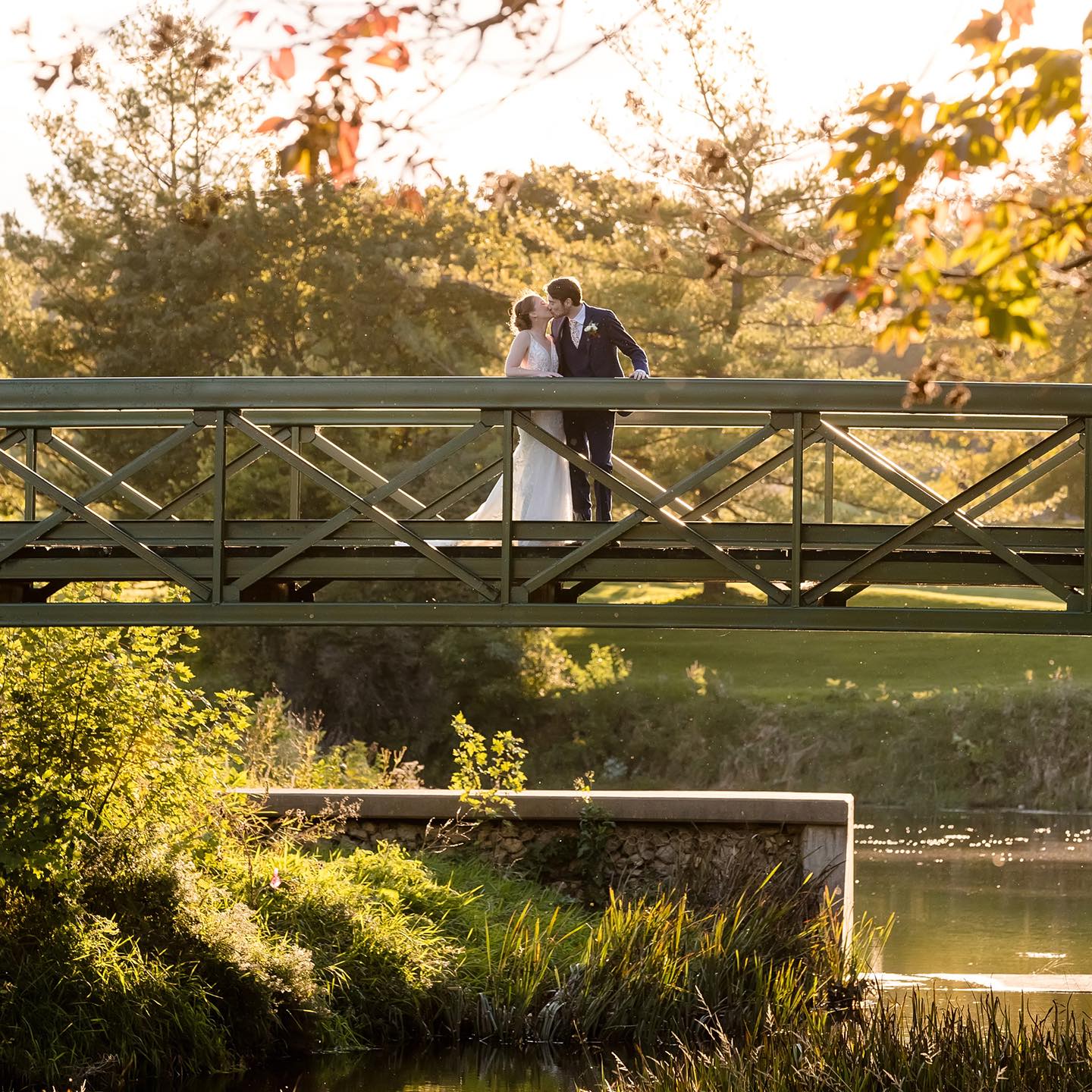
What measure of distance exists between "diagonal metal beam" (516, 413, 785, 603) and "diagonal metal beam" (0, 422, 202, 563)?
5.66ft

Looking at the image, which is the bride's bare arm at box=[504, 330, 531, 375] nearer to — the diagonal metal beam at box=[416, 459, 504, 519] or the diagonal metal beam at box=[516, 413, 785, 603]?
the diagonal metal beam at box=[416, 459, 504, 519]

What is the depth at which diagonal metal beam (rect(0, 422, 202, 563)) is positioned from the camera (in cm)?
927

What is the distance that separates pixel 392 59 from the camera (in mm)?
4879

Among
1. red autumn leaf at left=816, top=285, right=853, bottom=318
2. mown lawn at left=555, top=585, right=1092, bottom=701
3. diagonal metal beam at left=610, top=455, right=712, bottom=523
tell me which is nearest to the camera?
red autumn leaf at left=816, top=285, right=853, bottom=318

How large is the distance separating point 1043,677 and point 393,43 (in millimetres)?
27822

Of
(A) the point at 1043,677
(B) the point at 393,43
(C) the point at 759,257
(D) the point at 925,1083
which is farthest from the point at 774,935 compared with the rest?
(C) the point at 759,257

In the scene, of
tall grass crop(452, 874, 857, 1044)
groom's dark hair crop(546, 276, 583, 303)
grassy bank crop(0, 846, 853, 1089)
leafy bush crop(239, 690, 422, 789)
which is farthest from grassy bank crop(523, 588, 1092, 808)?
groom's dark hair crop(546, 276, 583, 303)

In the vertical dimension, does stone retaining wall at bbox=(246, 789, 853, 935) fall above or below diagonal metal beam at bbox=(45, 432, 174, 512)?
below

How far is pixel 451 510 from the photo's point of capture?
1267 inches

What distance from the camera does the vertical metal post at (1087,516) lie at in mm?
9117

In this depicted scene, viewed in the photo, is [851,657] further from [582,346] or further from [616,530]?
[616,530]

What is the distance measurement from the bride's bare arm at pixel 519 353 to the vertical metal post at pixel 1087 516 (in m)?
3.20

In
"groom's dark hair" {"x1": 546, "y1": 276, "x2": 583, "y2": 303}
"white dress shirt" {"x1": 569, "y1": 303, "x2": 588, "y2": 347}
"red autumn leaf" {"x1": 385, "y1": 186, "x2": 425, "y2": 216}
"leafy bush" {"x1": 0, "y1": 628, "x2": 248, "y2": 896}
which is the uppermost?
"groom's dark hair" {"x1": 546, "y1": 276, "x2": 583, "y2": 303}

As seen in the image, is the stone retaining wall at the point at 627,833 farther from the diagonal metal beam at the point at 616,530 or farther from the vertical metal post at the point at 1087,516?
the diagonal metal beam at the point at 616,530
